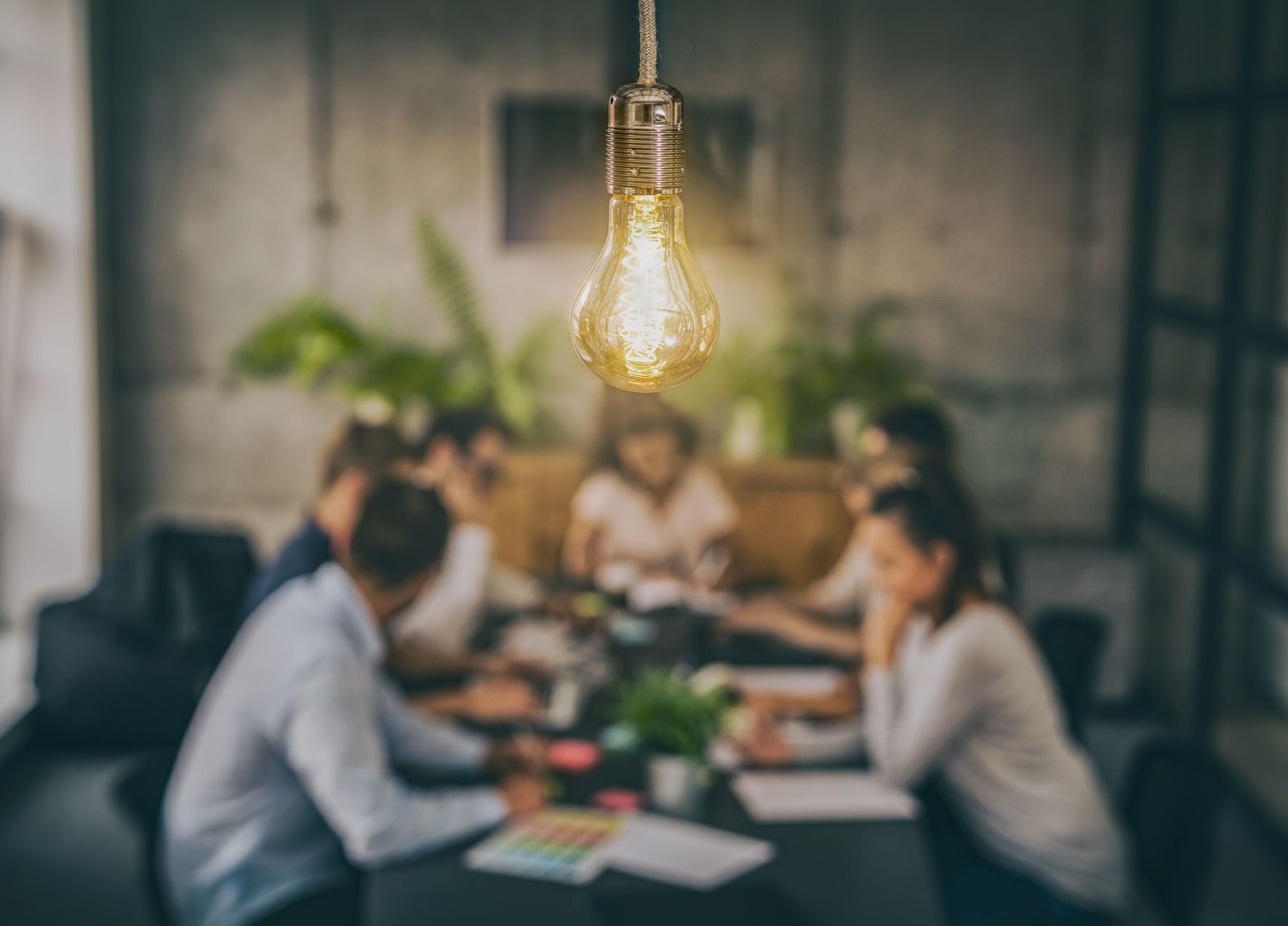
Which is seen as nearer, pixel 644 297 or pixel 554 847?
pixel 644 297

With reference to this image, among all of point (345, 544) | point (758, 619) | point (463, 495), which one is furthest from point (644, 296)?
point (463, 495)

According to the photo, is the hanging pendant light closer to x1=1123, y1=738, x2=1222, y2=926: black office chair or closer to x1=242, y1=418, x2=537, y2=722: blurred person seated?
x1=1123, y1=738, x2=1222, y2=926: black office chair

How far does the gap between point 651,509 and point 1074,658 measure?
6.52 feet

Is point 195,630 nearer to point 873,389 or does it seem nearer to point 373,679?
point 373,679

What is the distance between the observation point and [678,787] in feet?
11.7

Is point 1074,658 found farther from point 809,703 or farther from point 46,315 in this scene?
point 46,315

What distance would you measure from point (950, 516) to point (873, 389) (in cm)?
330

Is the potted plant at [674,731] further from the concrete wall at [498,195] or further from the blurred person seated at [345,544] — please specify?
the concrete wall at [498,195]

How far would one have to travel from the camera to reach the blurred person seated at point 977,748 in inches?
146

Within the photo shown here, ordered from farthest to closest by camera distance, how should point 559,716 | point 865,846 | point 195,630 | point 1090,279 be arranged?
point 1090,279
point 195,630
point 559,716
point 865,846

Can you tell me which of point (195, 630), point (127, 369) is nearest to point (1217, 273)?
point (195, 630)

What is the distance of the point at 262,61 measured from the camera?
285 inches

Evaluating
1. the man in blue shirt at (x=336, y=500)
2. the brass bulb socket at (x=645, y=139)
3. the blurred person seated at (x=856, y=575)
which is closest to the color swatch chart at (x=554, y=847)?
the man in blue shirt at (x=336, y=500)

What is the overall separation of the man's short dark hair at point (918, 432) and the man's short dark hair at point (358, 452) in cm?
170
